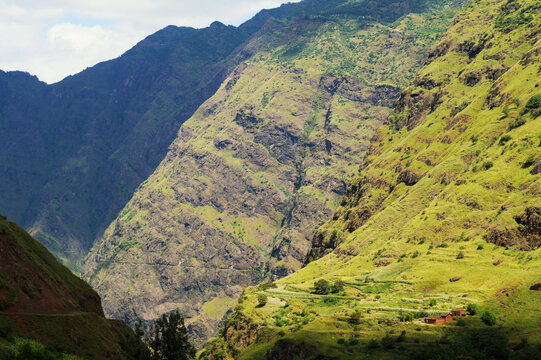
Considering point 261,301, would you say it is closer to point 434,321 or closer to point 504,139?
point 434,321

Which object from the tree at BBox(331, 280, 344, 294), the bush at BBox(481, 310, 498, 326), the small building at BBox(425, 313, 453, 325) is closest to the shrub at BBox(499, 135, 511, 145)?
the tree at BBox(331, 280, 344, 294)

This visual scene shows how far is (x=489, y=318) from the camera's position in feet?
305

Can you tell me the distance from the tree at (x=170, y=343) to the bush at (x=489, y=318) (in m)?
60.8

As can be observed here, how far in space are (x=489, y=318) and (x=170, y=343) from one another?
6400 centimetres

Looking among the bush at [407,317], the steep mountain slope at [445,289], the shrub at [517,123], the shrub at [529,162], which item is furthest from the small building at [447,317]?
the shrub at [517,123]

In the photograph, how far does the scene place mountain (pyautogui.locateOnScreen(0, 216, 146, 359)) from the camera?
6800cm

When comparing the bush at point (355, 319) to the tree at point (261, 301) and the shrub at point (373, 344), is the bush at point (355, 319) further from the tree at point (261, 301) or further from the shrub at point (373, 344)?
the tree at point (261, 301)

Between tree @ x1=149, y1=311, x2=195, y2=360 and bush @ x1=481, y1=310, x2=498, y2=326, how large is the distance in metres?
60.8

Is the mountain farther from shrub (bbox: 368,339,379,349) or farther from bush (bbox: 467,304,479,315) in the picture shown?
bush (bbox: 467,304,479,315)

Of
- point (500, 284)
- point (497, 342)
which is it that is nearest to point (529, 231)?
point (500, 284)

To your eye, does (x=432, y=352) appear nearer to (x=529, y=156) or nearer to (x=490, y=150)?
(x=529, y=156)

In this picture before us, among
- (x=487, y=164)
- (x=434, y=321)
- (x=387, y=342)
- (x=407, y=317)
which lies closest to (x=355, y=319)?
(x=407, y=317)

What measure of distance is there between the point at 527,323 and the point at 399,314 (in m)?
27.4

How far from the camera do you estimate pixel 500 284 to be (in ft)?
380
